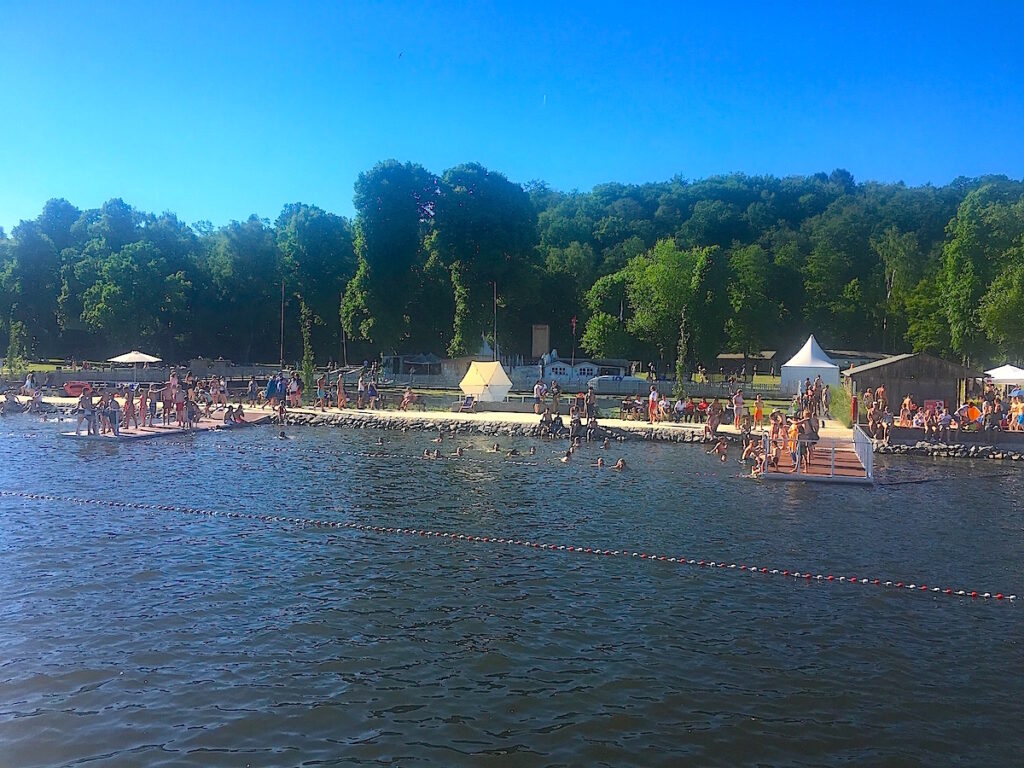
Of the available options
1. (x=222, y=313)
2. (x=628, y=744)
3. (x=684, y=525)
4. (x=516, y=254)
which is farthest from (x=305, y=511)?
(x=222, y=313)

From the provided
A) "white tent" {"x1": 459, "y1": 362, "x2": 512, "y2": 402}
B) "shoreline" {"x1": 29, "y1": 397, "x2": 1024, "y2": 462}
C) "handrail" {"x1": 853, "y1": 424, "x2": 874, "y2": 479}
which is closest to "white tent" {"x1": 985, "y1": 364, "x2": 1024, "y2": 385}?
"shoreline" {"x1": 29, "y1": 397, "x2": 1024, "y2": 462}

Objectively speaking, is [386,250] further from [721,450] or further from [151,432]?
[721,450]

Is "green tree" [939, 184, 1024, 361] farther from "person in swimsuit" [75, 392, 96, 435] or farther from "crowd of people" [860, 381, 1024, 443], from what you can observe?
"person in swimsuit" [75, 392, 96, 435]

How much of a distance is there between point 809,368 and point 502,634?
110 feet

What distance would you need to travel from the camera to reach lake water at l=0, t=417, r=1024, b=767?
822cm

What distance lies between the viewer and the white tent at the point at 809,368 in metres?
40.0

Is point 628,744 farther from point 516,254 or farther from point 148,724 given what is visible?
point 516,254

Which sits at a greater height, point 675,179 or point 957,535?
point 675,179

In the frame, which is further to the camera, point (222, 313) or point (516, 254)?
point (222, 313)

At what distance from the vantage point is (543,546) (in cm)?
1576

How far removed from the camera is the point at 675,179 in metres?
107

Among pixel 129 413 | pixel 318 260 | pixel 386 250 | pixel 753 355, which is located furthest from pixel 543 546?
pixel 753 355

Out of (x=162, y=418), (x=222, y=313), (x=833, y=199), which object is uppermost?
(x=833, y=199)

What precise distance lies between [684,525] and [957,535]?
5517 mm
